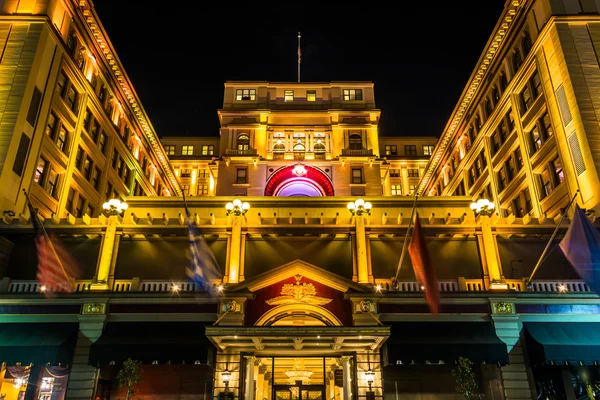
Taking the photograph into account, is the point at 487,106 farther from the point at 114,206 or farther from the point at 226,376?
the point at 226,376

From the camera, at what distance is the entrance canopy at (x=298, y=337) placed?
2130 cm

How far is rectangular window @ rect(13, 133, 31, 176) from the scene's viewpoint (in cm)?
3362

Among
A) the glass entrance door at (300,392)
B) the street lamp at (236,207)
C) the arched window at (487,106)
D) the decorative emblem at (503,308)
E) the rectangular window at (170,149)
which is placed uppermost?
the rectangular window at (170,149)

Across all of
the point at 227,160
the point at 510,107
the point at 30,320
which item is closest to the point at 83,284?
the point at 30,320

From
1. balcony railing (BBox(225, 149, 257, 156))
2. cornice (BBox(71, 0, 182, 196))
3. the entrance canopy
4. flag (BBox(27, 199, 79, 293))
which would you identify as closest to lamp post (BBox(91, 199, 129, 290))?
flag (BBox(27, 199, 79, 293))

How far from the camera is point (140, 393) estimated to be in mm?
25641

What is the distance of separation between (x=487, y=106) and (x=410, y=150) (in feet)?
116

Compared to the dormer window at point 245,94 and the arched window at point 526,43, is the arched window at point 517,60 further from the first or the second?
the dormer window at point 245,94

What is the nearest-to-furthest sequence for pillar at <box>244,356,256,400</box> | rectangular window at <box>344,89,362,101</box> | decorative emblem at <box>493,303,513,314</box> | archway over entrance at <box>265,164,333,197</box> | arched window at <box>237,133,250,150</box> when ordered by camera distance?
Answer: pillar at <box>244,356,256,400</box>
decorative emblem at <box>493,303,513,314</box>
archway over entrance at <box>265,164,333,197</box>
arched window at <box>237,133,250,150</box>
rectangular window at <box>344,89,362,101</box>

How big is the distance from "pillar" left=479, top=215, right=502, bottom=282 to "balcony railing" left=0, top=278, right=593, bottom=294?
2.15 feet

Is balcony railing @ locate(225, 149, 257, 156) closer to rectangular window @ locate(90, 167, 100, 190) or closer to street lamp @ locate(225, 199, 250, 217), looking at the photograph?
→ rectangular window @ locate(90, 167, 100, 190)

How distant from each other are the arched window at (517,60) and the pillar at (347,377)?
3347cm

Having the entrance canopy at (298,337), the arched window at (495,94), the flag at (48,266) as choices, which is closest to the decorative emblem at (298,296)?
the entrance canopy at (298,337)

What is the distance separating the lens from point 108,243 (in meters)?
28.4
